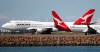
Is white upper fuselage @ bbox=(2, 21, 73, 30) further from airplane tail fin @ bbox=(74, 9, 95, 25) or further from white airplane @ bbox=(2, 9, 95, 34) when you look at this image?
airplane tail fin @ bbox=(74, 9, 95, 25)

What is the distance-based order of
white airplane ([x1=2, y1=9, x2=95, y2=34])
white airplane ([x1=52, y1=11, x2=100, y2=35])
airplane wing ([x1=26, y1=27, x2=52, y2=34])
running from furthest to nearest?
white airplane ([x1=2, y1=9, x2=95, y2=34]) → airplane wing ([x1=26, y1=27, x2=52, y2=34]) → white airplane ([x1=52, y1=11, x2=100, y2=35])

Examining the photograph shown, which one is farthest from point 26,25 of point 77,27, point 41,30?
point 77,27

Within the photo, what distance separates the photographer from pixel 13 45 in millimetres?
82750

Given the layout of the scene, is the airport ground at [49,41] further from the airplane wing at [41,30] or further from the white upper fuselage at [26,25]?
the white upper fuselage at [26,25]

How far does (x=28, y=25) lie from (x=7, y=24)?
7625mm

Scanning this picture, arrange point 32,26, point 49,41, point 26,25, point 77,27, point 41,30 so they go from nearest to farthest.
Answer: point 49,41, point 77,27, point 41,30, point 26,25, point 32,26

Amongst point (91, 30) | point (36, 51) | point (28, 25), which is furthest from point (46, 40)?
point (28, 25)

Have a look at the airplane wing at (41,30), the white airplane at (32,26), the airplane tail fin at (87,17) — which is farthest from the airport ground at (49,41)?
the white airplane at (32,26)

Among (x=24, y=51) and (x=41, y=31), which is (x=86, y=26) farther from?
(x=24, y=51)

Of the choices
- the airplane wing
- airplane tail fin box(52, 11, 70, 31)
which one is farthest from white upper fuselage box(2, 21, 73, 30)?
airplane tail fin box(52, 11, 70, 31)

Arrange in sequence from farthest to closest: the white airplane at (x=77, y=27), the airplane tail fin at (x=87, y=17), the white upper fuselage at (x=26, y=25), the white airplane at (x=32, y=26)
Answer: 1. the white upper fuselage at (x=26, y=25)
2. the white airplane at (x=32, y=26)
3. the airplane tail fin at (x=87, y=17)
4. the white airplane at (x=77, y=27)

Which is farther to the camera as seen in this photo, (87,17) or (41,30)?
(41,30)

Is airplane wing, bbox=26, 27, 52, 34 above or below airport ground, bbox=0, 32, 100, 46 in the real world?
above

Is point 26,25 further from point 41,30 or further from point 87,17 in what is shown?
point 87,17
